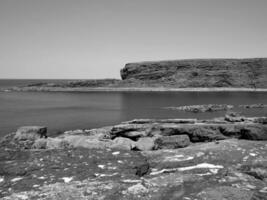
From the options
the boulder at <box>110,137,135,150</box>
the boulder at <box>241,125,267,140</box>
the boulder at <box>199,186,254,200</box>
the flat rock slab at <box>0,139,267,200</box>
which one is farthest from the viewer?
the boulder at <box>241,125,267,140</box>

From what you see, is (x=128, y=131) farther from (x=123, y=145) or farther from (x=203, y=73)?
(x=203, y=73)

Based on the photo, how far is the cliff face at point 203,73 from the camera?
8888cm

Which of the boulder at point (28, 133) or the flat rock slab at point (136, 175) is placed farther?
the boulder at point (28, 133)

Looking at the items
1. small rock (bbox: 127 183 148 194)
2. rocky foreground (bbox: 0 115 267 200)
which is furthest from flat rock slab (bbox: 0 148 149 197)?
small rock (bbox: 127 183 148 194)

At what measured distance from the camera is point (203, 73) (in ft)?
309

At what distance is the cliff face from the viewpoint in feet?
292

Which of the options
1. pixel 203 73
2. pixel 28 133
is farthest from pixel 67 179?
pixel 203 73

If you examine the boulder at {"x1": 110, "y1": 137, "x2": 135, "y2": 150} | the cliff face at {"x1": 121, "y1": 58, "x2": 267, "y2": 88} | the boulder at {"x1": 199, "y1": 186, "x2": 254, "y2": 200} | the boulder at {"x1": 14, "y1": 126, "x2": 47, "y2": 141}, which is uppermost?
the cliff face at {"x1": 121, "y1": 58, "x2": 267, "y2": 88}

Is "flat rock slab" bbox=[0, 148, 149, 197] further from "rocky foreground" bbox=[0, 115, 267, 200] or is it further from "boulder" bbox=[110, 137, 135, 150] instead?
"boulder" bbox=[110, 137, 135, 150]

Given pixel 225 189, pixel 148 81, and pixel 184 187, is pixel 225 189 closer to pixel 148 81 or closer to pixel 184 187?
pixel 184 187

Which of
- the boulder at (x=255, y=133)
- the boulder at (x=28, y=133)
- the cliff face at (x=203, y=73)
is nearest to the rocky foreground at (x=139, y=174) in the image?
the boulder at (x=255, y=133)

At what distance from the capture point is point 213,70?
95.1 meters

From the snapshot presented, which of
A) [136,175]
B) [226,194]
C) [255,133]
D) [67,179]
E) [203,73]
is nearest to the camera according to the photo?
[226,194]

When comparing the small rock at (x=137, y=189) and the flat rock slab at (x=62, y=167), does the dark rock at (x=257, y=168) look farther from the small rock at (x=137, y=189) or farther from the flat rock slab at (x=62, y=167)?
the small rock at (x=137, y=189)
